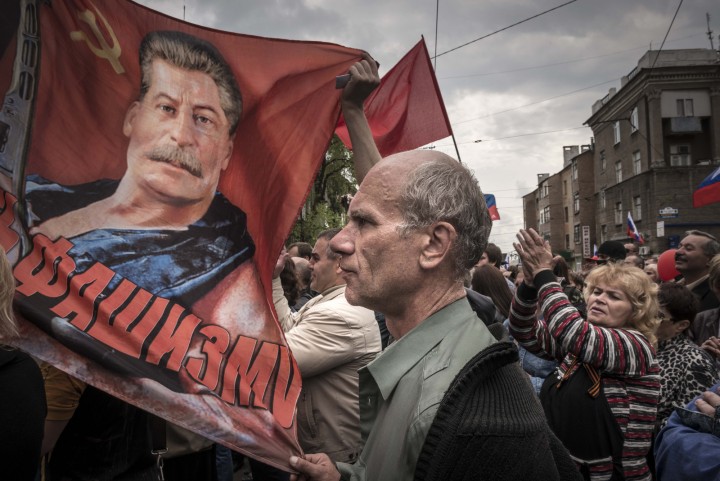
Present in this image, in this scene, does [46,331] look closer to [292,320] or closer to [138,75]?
[138,75]

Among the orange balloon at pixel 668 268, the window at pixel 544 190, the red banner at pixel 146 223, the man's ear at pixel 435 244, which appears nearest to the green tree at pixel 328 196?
the orange balloon at pixel 668 268

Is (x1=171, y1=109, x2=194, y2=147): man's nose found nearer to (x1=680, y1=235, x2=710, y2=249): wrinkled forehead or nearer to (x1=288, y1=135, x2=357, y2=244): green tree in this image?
(x1=680, y1=235, x2=710, y2=249): wrinkled forehead

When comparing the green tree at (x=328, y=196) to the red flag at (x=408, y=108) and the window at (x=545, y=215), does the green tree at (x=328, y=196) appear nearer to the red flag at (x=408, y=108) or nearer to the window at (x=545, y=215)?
the red flag at (x=408, y=108)

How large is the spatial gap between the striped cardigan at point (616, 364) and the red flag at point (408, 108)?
1572 mm

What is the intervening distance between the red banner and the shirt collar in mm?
1118

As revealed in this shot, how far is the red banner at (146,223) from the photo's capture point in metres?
2.38

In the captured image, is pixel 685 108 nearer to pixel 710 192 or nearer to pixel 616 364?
pixel 710 192

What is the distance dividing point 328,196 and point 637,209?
19.5 m

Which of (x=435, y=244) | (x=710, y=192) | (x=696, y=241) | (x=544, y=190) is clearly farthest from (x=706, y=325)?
(x=544, y=190)

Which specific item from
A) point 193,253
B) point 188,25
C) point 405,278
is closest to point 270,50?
point 188,25

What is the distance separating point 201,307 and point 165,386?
426 mm

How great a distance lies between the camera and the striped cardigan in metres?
2.91

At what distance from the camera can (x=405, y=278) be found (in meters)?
1.63

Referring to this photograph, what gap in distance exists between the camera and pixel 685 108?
32.5 meters
